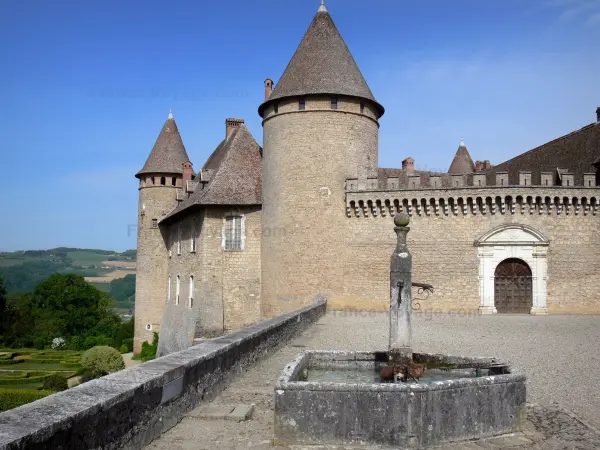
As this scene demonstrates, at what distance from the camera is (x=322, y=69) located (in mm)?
22734

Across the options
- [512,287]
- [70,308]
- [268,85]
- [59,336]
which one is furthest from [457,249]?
[70,308]

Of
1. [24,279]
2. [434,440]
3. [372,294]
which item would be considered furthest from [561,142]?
[24,279]

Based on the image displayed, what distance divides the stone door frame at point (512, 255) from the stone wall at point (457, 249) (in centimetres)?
18

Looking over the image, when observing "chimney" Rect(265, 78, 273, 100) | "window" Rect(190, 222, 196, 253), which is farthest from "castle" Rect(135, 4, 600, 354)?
"chimney" Rect(265, 78, 273, 100)

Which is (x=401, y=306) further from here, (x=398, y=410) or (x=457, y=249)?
(x=457, y=249)

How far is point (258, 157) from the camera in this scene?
2641 cm

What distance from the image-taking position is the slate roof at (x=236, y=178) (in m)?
23.6

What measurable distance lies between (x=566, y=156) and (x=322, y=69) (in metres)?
11.5

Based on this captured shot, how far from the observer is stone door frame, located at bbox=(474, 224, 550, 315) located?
21.5m

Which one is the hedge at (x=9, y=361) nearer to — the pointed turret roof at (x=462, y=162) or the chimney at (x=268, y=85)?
the chimney at (x=268, y=85)

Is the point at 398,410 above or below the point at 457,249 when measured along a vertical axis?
below

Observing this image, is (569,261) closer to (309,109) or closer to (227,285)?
(309,109)

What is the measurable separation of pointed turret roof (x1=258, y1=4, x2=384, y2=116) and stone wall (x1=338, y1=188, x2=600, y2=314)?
423 centimetres

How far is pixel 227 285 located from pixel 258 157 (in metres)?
6.38
